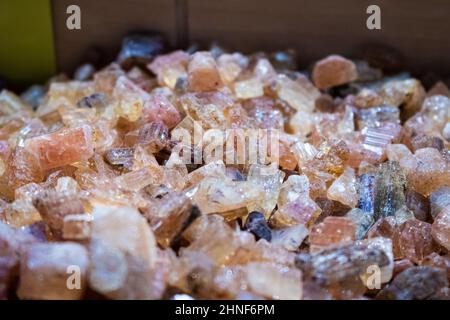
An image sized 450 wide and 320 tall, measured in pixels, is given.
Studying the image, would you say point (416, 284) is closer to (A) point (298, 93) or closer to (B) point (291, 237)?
(B) point (291, 237)

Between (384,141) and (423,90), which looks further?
(423,90)

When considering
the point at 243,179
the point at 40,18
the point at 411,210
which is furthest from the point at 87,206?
the point at 40,18

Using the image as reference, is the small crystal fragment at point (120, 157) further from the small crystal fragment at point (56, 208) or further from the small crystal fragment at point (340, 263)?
the small crystal fragment at point (340, 263)

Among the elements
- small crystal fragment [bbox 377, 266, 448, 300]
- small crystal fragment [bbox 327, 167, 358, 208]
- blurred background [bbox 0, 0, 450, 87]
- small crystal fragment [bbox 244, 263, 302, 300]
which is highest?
blurred background [bbox 0, 0, 450, 87]

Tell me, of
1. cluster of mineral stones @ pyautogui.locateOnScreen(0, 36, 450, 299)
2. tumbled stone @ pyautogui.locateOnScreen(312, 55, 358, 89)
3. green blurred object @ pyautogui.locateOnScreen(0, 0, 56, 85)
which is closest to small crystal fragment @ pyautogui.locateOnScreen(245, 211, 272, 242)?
cluster of mineral stones @ pyautogui.locateOnScreen(0, 36, 450, 299)

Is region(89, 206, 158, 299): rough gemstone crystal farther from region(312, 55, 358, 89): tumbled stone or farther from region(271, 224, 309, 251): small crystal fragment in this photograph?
region(312, 55, 358, 89): tumbled stone

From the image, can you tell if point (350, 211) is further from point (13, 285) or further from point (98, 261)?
point (13, 285)
